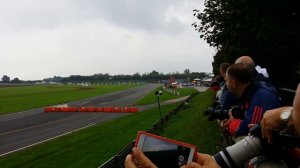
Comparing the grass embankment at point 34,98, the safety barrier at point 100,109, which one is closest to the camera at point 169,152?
the safety barrier at point 100,109

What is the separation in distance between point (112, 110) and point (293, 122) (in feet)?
162

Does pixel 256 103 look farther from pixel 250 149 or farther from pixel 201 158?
pixel 201 158

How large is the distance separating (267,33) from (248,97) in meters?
15.2

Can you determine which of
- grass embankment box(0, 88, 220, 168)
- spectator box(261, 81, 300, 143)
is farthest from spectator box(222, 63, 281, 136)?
grass embankment box(0, 88, 220, 168)

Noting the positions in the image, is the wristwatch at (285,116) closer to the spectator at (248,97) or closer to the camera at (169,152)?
the camera at (169,152)

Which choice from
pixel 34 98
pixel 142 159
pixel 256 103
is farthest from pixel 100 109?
pixel 142 159

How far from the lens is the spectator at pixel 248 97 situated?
5.23 meters

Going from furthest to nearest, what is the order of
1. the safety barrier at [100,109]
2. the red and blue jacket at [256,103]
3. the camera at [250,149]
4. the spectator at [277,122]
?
the safety barrier at [100,109] < the red and blue jacket at [256,103] < the camera at [250,149] < the spectator at [277,122]

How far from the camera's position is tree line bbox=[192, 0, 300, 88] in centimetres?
2005

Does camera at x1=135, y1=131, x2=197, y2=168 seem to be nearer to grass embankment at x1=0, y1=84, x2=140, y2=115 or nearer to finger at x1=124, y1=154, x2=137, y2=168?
finger at x1=124, y1=154, x2=137, y2=168

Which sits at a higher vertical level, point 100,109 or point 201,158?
point 201,158

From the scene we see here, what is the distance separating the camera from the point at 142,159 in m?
2.43

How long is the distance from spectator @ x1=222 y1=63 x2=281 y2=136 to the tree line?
43.0 ft

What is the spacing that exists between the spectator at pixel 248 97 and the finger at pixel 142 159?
2.99 m
